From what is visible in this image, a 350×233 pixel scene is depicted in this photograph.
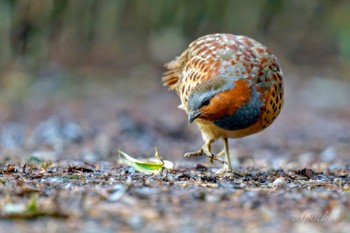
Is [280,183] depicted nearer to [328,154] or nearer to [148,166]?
[148,166]

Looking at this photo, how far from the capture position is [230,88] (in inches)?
237

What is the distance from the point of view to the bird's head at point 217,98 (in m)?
5.95

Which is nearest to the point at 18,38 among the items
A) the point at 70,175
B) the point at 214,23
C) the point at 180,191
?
the point at 214,23

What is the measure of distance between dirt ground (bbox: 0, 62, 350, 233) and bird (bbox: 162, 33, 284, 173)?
48 cm

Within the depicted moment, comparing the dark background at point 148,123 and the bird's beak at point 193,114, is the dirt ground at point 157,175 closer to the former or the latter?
the dark background at point 148,123

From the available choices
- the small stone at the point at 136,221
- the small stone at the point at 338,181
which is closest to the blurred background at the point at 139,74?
the small stone at the point at 338,181

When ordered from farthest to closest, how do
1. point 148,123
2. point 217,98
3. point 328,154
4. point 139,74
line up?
point 139,74 → point 148,123 → point 328,154 → point 217,98

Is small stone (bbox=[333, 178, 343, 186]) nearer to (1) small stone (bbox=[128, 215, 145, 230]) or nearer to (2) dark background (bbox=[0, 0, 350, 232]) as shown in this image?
(2) dark background (bbox=[0, 0, 350, 232])

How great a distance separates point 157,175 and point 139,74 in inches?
362

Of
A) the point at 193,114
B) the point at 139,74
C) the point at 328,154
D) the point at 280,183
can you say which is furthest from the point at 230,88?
the point at 139,74

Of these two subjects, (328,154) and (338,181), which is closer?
(338,181)

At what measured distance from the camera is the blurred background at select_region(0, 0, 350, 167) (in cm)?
1039

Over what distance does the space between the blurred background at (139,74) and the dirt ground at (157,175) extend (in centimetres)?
4

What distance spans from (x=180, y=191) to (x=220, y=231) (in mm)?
981
